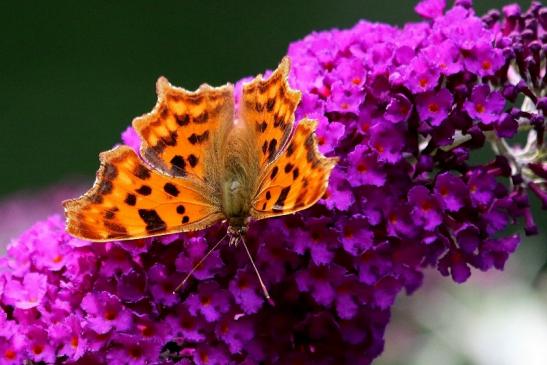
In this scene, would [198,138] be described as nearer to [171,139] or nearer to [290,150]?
[171,139]

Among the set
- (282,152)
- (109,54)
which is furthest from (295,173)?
(109,54)

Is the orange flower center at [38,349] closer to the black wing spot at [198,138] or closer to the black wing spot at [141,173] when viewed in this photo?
the black wing spot at [141,173]

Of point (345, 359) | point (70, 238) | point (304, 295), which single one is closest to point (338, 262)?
point (304, 295)

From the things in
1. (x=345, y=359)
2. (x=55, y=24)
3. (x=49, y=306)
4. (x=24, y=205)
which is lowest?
(x=345, y=359)

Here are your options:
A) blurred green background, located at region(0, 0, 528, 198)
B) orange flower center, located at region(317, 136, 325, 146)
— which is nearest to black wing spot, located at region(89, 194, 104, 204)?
orange flower center, located at region(317, 136, 325, 146)

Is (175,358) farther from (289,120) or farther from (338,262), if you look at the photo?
(289,120)

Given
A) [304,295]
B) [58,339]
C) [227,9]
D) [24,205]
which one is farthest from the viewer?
[227,9]
